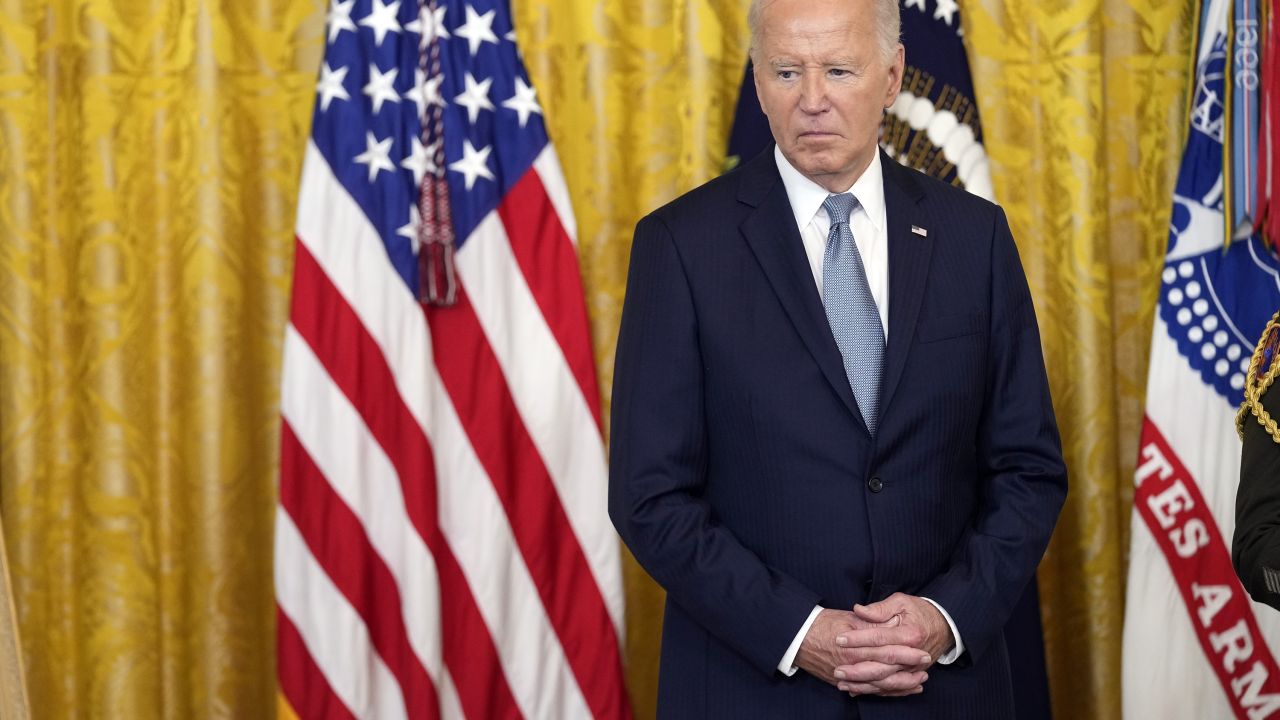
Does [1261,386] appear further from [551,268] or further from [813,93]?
[551,268]

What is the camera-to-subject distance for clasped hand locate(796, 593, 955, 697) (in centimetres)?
186

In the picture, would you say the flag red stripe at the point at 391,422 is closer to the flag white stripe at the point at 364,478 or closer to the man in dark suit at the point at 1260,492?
the flag white stripe at the point at 364,478

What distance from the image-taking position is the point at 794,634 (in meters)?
1.87

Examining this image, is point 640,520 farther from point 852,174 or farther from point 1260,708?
point 1260,708

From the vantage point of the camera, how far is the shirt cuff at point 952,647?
6.31 feet

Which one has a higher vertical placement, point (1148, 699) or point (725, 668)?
point (725, 668)

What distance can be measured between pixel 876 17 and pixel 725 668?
101 cm

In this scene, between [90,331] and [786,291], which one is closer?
[786,291]

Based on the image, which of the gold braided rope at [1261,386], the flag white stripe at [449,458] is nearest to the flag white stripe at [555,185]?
the flag white stripe at [449,458]

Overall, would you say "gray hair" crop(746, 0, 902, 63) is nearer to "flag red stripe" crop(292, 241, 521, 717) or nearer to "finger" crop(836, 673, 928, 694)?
"finger" crop(836, 673, 928, 694)

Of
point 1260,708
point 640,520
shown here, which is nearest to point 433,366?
point 640,520

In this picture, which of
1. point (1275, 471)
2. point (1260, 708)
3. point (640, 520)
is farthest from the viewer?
point (1260, 708)

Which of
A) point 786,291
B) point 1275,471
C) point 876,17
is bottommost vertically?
point 1275,471

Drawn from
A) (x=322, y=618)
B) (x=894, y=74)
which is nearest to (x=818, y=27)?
(x=894, y=74)
